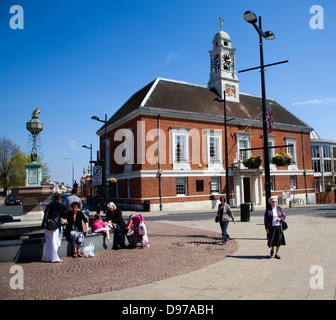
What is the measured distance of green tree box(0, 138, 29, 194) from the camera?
51.3 meters

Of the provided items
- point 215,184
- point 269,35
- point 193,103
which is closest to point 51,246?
point 269,35

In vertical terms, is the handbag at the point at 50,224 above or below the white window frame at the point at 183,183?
below

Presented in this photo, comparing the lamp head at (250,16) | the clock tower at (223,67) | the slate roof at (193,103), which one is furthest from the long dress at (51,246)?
the clock tower at (223,67)

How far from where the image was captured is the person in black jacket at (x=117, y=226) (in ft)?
30.9

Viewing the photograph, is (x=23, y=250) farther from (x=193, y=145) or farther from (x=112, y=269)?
(x=193, y=145)

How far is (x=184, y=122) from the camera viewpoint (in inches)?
1117

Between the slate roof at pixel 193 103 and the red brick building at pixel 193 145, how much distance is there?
0.35 ft

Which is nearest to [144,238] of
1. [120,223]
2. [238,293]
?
[120,223]

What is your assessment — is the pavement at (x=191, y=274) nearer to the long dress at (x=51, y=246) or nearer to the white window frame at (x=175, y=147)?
the long dress at (x=51, y=246)

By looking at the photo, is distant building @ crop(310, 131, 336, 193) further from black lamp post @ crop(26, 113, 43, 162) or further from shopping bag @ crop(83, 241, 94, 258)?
shopping bag @ crop(83, 241, 94, 258)

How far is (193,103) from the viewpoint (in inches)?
1187

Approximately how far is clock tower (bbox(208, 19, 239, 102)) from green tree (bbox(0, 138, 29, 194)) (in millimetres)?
37783

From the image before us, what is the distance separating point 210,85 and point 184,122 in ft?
30.5

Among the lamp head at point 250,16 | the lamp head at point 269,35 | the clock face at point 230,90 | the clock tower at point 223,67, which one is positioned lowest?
the lamp head at point 269,35
